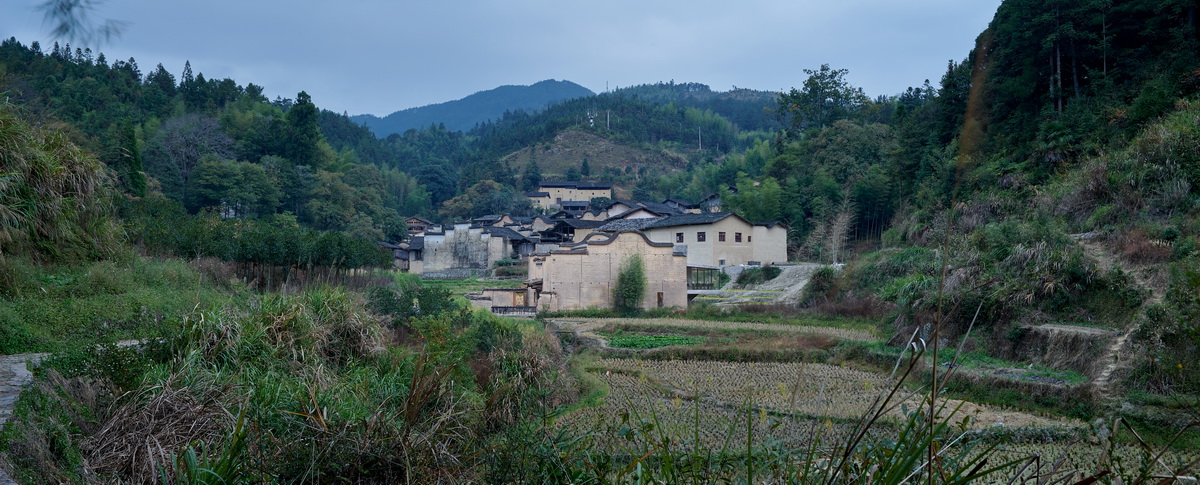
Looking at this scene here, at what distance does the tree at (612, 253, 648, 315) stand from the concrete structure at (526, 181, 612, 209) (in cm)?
4390

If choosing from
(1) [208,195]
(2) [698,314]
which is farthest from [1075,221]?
(1) [208,195]

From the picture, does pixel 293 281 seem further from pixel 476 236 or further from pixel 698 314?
pixel 476 236

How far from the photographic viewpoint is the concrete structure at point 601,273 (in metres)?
26.2

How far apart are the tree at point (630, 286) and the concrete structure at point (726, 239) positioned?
26.3 feet

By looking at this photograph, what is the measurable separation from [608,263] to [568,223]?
1804 centimetres

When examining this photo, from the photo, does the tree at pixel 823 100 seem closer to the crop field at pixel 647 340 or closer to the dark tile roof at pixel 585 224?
the dark tile roof at pixel 585 224

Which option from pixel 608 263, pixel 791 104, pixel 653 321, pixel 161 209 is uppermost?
pixel 791 104

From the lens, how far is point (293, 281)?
14.8m

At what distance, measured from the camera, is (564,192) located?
233ft

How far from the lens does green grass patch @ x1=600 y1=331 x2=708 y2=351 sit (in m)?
18.0

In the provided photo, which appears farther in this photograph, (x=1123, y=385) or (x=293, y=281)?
(x=293, y=281)

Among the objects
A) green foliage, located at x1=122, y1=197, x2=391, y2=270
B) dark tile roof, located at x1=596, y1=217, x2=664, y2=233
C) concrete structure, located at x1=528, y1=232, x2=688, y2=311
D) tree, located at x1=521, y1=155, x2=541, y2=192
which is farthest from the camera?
tree, located at x1=521, y1=155, x2=541, y2=192

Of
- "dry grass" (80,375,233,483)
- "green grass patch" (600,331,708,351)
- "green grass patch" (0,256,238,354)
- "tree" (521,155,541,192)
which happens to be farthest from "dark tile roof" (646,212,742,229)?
"tree" (521,155,541,192)

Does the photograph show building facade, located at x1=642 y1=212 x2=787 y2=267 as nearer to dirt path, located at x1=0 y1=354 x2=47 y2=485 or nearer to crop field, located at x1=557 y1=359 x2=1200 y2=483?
crop field, located at x1=557 y1=359 x2=1200 y2=483
